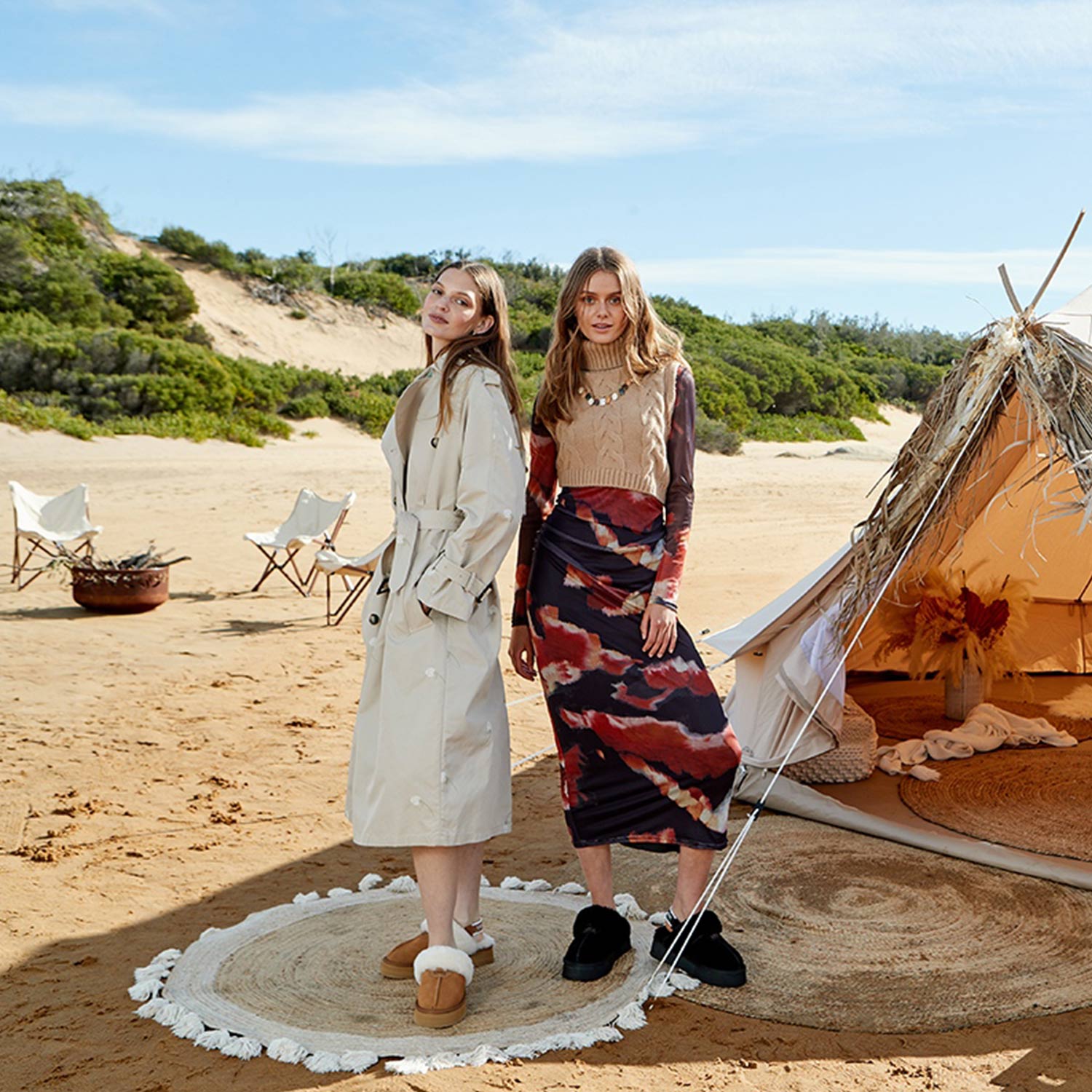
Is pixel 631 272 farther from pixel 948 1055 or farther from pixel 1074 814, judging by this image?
pixel 1074 814

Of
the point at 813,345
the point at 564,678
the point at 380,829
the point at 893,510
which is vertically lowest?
the point at 380,829

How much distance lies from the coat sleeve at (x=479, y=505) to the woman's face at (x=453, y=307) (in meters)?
0.14

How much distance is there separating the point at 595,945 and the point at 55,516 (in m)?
7.46

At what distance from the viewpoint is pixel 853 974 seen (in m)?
3.25

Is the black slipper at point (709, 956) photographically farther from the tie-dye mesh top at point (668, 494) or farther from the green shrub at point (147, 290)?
the green shrub at point (147, 290)

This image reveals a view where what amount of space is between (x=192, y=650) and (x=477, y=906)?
15.6 feet

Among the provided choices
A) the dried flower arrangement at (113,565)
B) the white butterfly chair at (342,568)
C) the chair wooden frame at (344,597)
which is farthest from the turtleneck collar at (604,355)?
the dried flower arrangement at (113,565)

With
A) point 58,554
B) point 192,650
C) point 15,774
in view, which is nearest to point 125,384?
point 58,554

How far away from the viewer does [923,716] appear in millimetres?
5949

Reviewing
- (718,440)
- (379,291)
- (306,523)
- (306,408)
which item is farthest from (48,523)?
(379,291)

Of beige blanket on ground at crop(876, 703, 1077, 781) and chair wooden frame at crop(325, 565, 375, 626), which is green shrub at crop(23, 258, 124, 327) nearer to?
chair wooden frame at crop(325, 565, 375, 626)

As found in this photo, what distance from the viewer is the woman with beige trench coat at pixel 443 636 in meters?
2.88

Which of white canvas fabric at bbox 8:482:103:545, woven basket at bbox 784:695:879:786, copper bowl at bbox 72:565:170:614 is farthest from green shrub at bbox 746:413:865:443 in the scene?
woven basket at bbox 784:695:879:786

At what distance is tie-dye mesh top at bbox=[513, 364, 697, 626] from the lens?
10.1ft
